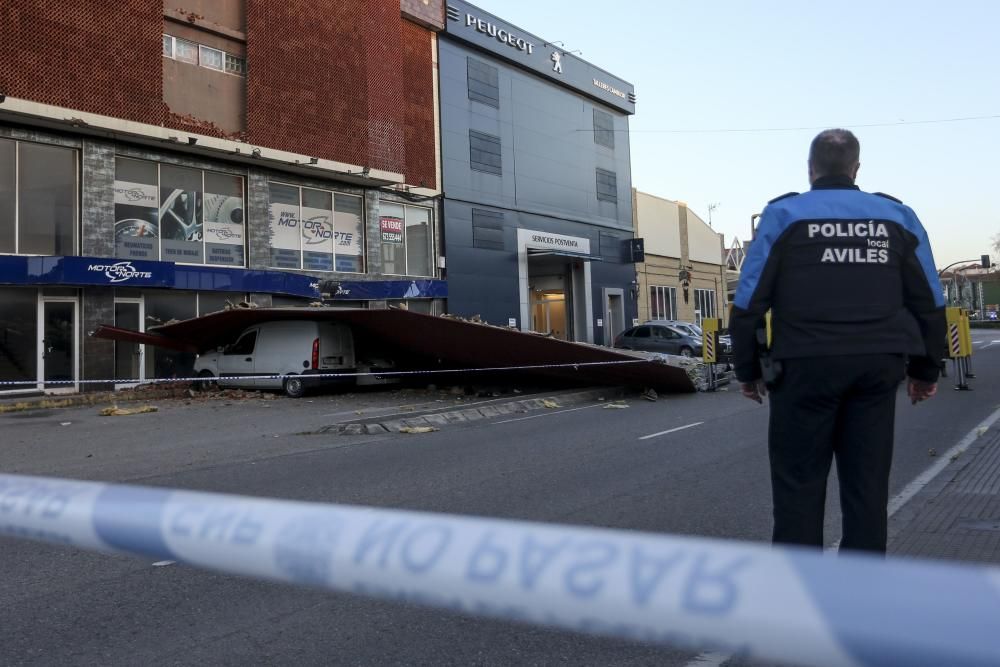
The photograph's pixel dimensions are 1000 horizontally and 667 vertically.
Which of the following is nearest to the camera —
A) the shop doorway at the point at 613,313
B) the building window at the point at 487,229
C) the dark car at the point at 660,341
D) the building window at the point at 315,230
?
the building window at the point at 315,230

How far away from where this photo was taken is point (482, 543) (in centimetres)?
121

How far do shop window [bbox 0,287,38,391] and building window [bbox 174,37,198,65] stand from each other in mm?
7854

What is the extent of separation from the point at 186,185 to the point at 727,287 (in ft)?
141

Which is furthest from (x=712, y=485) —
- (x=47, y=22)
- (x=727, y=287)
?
(x=727, y=287)

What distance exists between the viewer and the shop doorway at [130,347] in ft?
68.9

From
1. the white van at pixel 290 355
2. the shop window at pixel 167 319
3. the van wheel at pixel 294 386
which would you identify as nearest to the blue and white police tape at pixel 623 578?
the white van at pixel 290 355

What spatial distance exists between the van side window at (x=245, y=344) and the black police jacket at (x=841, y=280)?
17045 mm

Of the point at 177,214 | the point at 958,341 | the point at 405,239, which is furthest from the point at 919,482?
the point at 405,239

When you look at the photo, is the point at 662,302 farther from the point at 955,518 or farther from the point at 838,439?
the point at 838,439

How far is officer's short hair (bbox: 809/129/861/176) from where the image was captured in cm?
337

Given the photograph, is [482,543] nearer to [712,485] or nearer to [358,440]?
[712,485]

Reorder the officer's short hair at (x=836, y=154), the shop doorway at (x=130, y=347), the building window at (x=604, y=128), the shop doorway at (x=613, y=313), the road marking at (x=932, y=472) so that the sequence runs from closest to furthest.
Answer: the officer's short hair at (x=836, y=154) → the road marking at (x=932, y=472) → the shop doorway at (x=130, y=347) → the shop doorway at (x=613, y=313) → the building window at (x=604, y=128)

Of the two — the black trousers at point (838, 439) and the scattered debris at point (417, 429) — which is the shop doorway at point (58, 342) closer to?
the scattered debris at point (417, 429)

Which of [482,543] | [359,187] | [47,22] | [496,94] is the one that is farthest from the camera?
[496,94]
